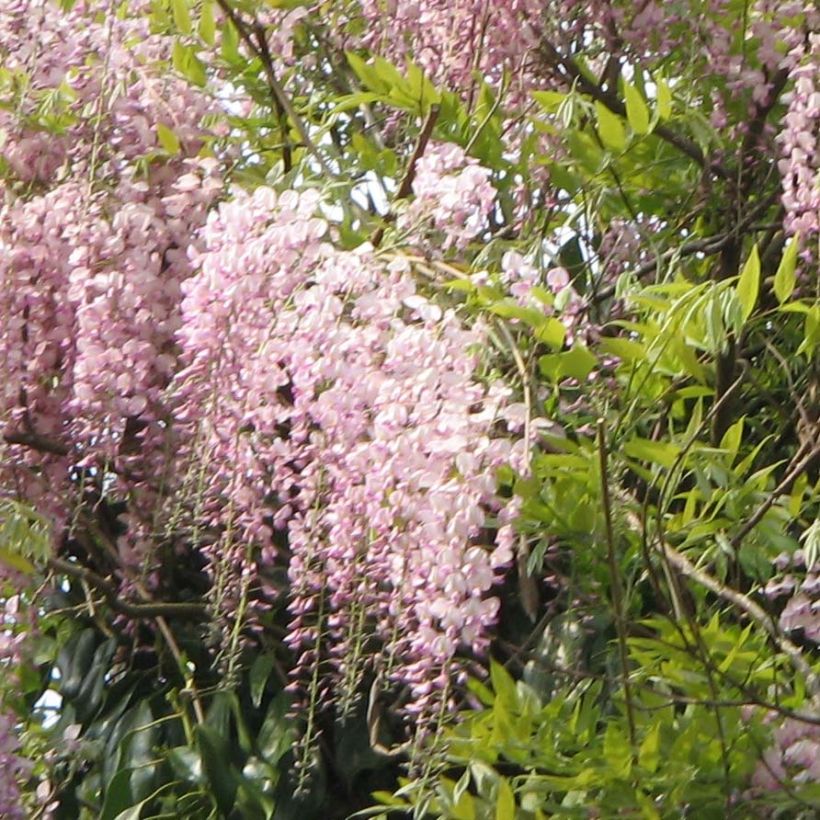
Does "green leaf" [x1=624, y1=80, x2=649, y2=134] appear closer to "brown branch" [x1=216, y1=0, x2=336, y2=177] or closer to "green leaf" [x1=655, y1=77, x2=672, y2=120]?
"green leaf" [x1=655, y1=77, x2=672, y2=120]

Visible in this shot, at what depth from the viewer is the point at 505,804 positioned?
1.56 meters

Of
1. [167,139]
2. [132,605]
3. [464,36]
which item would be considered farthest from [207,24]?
[132,605]

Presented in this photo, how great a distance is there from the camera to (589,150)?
1814 mm

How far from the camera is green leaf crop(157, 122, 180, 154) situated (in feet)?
6.09

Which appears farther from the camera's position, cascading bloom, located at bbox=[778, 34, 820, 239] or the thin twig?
cascading bloom, located at bbox=[778, 34, 820, 239]

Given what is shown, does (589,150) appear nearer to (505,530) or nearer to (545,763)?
(505,530)

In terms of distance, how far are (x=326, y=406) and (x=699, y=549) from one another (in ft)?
1.43

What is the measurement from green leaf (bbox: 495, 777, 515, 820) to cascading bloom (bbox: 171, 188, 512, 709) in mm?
105

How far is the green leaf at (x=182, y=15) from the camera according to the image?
193 centimetres

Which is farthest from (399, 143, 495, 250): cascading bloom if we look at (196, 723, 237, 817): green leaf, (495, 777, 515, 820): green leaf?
(196, 723, 237, 817): green leaf

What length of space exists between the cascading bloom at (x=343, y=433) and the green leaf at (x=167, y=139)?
0.59ft

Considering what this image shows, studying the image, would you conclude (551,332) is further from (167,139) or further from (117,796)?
(117,796)

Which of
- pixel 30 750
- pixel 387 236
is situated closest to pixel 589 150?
pixel 387 236

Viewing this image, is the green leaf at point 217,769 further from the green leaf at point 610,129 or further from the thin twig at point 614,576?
the green leaf at point 610,129
